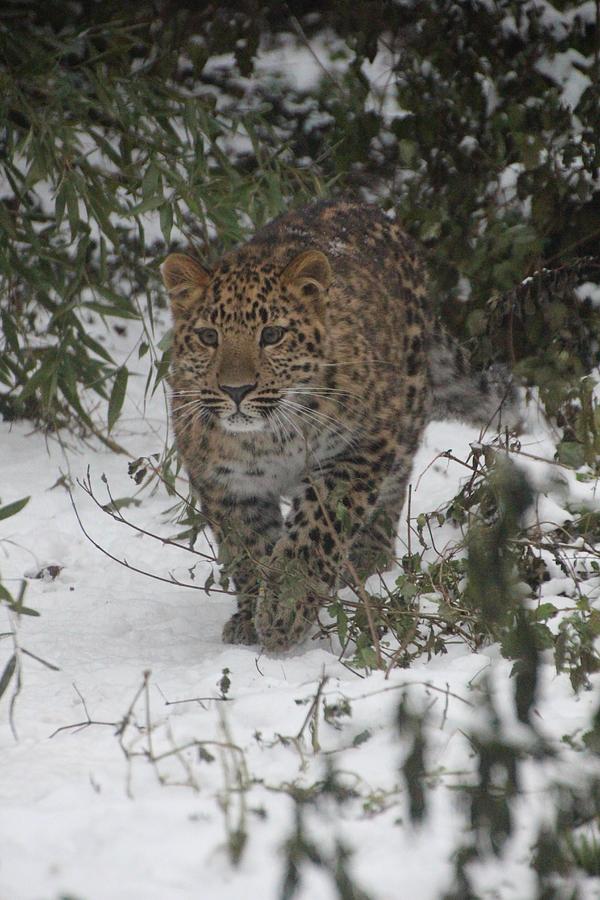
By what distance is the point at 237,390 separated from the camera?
14.7ft

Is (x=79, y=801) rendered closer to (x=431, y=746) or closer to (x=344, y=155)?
(x=431, y=746)

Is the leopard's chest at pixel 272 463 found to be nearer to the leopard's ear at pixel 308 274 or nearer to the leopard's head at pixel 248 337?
the leopard's head at pixel 248 337

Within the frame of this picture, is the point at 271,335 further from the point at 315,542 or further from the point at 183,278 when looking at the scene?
the point at 315,542

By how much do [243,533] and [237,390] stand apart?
0.59 metres

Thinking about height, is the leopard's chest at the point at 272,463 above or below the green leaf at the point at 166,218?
below

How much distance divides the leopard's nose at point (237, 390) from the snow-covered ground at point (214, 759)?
2.85ft

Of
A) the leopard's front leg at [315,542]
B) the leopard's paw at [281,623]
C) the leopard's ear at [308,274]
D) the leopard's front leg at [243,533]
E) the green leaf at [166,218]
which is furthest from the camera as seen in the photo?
the green leaf at [166,218]

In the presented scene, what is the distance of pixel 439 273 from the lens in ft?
23.8

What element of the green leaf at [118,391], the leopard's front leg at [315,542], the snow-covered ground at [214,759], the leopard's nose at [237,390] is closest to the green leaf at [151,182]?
the green leaf at [118,391]

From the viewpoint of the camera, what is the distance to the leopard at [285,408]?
454 cm

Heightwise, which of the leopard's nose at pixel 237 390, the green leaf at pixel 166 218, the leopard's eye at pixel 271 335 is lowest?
the leopard's nose at pixel 237 390

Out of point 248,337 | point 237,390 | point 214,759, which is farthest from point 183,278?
point 214,759

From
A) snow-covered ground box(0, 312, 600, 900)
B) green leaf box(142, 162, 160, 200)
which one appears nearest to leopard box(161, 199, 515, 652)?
snow-covered ground box(0, 312, 600, 900)

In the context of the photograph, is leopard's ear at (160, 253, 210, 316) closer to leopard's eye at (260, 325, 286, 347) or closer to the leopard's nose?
leopard's eye at (260, 325, 286, 347)
